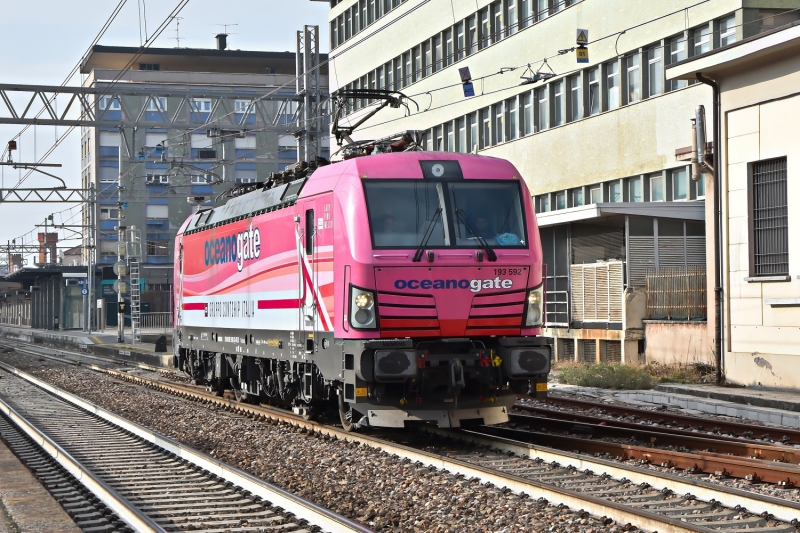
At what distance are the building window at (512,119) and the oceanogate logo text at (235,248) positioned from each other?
779 inches

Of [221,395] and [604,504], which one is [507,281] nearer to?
[604,504]

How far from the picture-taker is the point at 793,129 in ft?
64.1

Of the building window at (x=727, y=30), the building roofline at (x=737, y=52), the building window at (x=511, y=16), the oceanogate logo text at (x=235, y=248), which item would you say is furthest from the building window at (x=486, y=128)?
the oceanogate logo text at (x=235, y=248)

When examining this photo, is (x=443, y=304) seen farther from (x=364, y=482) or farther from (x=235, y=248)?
(x=235, y=248)

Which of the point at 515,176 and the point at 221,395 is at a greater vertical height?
the point at 515,176

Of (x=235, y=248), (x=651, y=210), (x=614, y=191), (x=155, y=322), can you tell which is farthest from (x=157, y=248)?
(x=235, y=248)

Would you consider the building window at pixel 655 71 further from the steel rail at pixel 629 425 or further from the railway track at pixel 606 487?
the railway track at pixel 606 487

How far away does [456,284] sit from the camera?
1322 cm

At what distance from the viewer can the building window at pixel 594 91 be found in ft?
110

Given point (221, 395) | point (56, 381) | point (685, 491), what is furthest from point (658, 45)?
point (685, 491)

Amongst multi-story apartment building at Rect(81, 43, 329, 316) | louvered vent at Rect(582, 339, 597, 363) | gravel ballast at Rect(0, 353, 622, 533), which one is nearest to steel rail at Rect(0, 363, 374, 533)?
gravel ballast at Rect(0, 353, 622, 533)

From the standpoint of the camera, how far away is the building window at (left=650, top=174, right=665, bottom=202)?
3074cm

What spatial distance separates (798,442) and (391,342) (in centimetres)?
483

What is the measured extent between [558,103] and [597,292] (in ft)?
32.3
